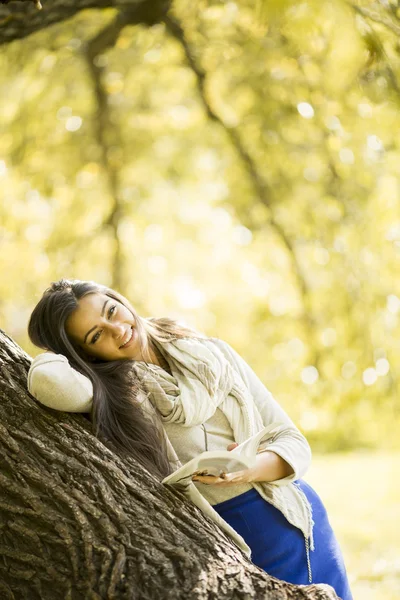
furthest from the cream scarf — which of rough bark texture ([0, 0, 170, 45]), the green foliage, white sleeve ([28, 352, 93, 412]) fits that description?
the green foliage

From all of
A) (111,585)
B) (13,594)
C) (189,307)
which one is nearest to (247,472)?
(111,585)

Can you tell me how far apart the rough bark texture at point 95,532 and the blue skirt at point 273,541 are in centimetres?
28

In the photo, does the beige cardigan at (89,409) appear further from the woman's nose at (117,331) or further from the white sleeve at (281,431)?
the woman's nose at (117,331)

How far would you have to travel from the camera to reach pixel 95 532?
Answer: 150cm

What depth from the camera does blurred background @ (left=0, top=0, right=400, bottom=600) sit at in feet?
13.4

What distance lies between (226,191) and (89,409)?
338 centimetres

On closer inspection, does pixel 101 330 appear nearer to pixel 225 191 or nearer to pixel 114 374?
pixel 114 374

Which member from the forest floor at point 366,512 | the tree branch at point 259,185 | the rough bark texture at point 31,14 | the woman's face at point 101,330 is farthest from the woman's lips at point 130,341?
the forest floor at point 366,512

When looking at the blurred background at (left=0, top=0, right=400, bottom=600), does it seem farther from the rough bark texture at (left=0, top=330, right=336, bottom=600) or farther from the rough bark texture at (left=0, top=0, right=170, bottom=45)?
the rough bark texture at (left=0, top=330, right=336, bottom=600)

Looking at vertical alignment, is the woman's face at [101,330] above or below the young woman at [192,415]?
above

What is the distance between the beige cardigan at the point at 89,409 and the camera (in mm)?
1677

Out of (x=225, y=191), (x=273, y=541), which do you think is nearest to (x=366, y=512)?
(x=225, y=191)

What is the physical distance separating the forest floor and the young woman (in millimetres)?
3071

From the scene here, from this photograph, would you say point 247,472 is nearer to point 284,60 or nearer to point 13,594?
point 13,594
